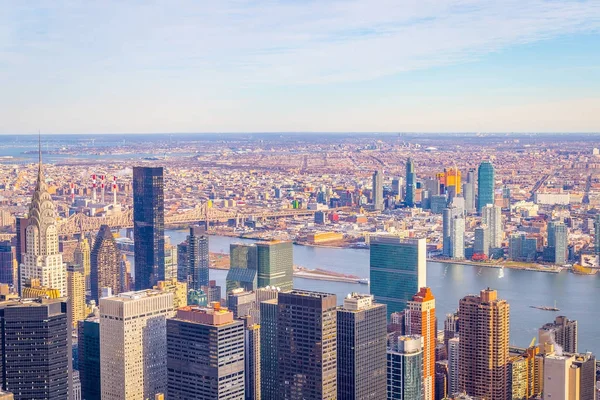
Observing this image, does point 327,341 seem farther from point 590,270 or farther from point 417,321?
point 590,270

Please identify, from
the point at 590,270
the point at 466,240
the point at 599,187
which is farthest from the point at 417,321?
the point at 599,187

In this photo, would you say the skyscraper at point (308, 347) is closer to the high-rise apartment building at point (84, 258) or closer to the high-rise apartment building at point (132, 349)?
the high-rise apartment building at point (132, 349)

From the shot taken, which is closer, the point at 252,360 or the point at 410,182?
the point at 252,360

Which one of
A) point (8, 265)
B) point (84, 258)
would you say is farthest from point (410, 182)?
point (8, 265)

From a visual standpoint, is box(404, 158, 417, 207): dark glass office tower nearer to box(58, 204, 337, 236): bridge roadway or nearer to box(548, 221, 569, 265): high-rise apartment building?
box(58, 204, 337, 236): bridge roadway

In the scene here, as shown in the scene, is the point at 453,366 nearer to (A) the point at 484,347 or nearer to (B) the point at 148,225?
(A) the point at 484,347

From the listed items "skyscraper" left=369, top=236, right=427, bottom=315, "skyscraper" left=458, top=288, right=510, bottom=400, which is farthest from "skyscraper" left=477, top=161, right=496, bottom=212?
"skyscraper" left=458, top=288, right=510, bottom=400

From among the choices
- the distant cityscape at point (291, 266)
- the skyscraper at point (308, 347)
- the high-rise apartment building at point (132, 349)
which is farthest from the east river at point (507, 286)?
the high-rise apartment building at point (132, 349)
